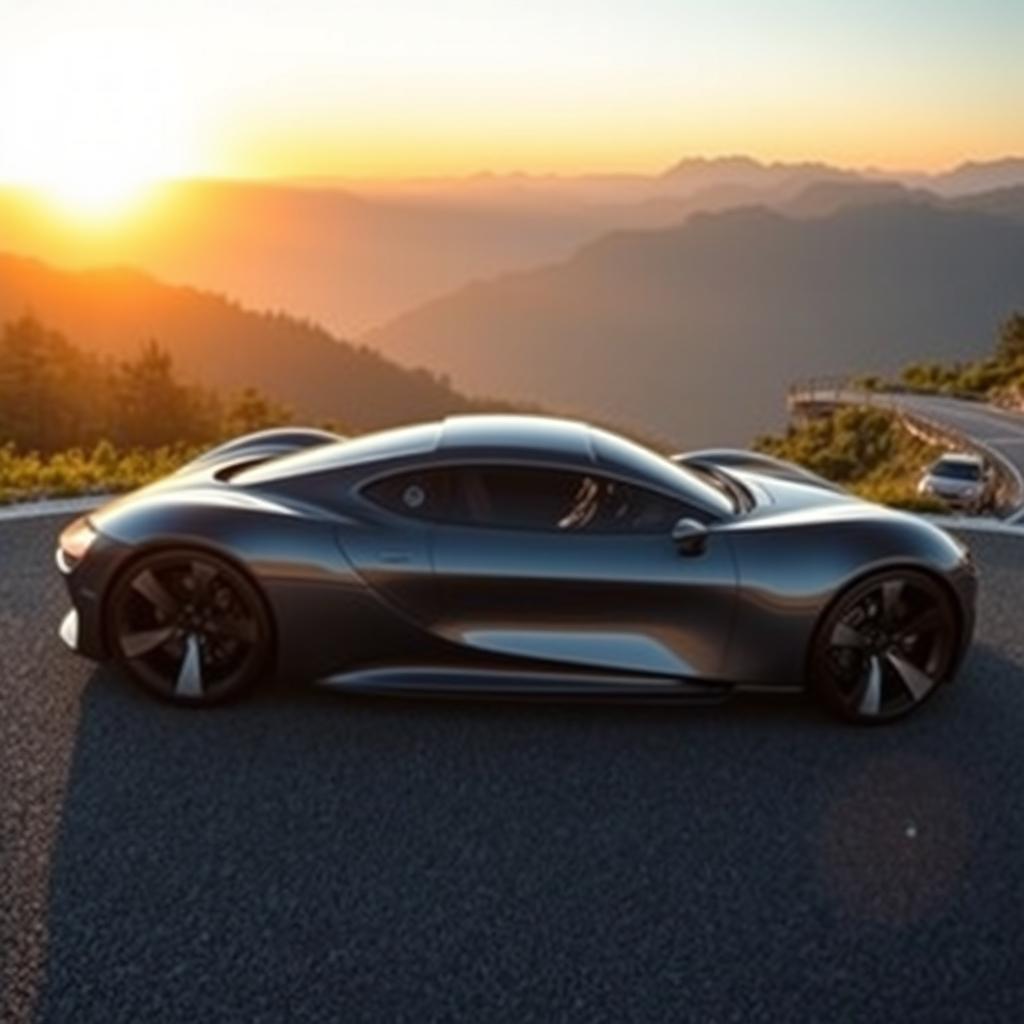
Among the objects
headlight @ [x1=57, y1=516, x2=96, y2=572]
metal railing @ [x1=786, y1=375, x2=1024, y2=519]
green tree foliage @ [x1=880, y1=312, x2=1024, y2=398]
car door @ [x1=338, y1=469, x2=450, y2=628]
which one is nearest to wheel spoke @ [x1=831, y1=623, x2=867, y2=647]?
car door @ [x1=338, y1=469, x2=450, y2=628]

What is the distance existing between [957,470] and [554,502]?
28.4 metres

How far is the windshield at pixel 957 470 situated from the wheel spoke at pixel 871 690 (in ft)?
89.4

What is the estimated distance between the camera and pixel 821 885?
165 inches

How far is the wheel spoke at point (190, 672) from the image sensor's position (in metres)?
5.37

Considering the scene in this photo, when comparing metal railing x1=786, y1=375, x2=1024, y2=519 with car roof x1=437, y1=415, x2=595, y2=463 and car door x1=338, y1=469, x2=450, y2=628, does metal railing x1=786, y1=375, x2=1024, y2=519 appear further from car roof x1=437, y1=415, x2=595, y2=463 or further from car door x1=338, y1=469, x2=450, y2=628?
car door x1=338, y1=469, x2=450, y2=628

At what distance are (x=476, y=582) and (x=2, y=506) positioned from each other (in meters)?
5.75

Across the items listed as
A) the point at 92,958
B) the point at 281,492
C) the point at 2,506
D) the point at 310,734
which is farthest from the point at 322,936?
the point at 2,506

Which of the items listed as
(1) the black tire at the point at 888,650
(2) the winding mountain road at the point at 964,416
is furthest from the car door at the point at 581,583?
(2) the winding mountain road at the point at 964,416

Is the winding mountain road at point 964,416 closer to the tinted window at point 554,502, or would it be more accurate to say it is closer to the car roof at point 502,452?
the car roof at point 502,452

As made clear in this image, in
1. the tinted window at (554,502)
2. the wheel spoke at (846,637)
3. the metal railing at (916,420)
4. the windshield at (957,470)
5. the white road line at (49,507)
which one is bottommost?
the metal railing at (916,420)

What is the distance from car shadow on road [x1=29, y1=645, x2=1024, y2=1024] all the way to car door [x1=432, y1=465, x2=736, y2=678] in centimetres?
41

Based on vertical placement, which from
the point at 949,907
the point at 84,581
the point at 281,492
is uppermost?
the point at 281,492

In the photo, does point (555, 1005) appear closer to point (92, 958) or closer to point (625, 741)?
point (92, 958)

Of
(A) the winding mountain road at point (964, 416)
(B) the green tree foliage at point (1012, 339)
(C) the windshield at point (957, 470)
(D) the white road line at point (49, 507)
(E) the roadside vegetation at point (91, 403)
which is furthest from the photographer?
(B) the green tree foliage at point (1012, 339)
